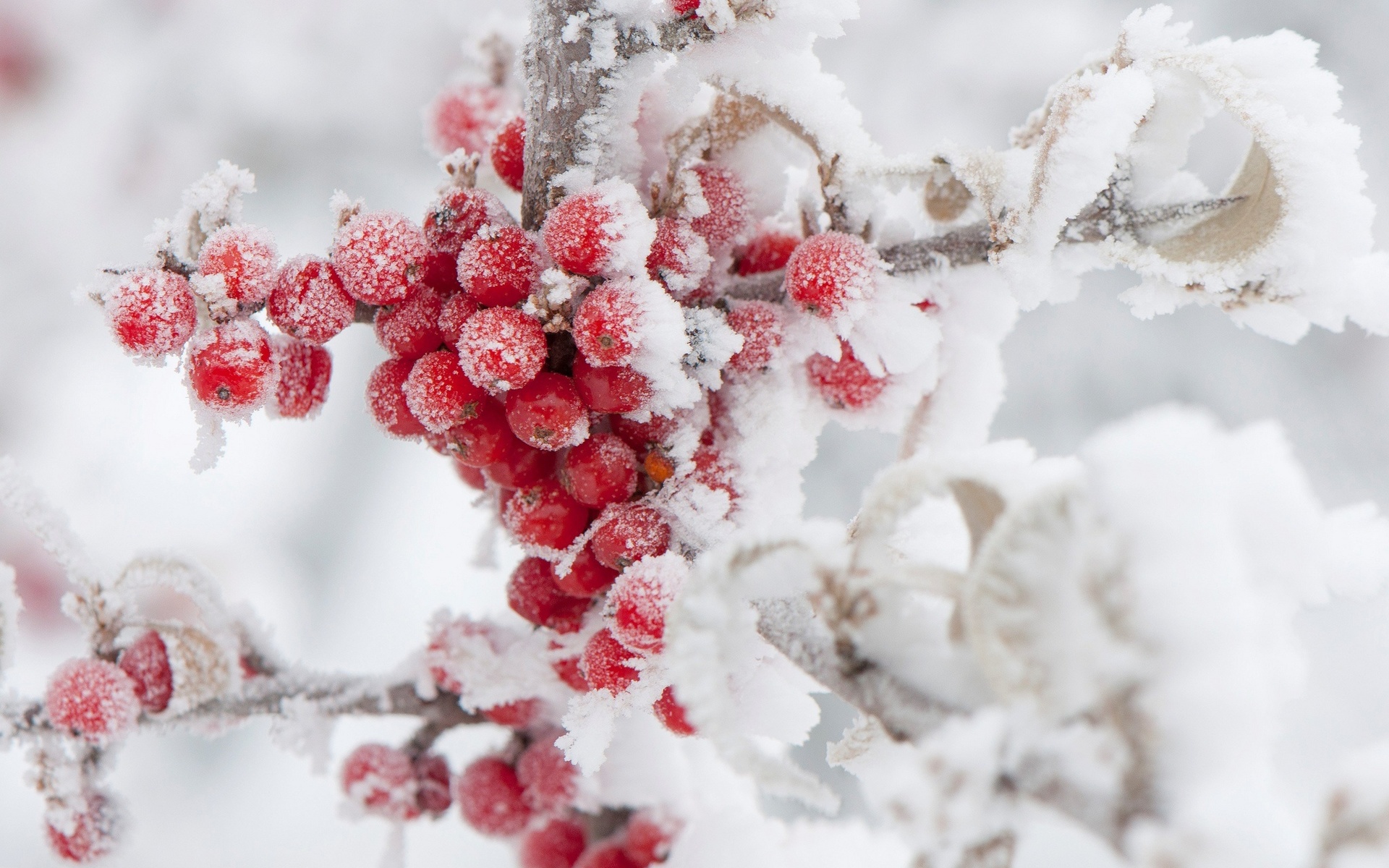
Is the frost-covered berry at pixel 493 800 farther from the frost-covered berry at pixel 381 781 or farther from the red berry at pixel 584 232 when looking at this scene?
the red berry at pixel 584 232

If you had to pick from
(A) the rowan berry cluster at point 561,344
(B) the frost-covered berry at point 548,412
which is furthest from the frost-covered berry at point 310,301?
(B) the frost-covered berry at point 548,412

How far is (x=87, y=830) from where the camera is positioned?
2.24ft

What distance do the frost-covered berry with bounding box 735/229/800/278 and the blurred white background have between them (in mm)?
1273

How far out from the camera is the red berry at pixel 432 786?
823 mm

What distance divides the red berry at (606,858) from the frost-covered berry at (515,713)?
0.42ft

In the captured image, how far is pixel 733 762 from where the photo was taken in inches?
15.0

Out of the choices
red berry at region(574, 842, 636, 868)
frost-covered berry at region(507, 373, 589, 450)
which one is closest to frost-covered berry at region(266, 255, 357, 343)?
frost-covered berry at region(507, 373, 589, 450)

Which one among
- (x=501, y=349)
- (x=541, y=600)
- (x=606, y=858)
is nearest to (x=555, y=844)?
(x=606, y=858)

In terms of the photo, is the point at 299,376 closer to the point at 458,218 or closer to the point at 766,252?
the point at 458,218

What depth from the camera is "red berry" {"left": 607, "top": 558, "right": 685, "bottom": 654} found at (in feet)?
1.75

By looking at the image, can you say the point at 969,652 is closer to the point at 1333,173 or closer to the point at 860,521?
the point at 860,521

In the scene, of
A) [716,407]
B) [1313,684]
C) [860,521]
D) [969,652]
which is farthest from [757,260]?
[1313,684]

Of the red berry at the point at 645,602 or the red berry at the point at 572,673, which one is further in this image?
the red berry at the point at 572,673

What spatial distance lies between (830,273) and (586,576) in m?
0.23
